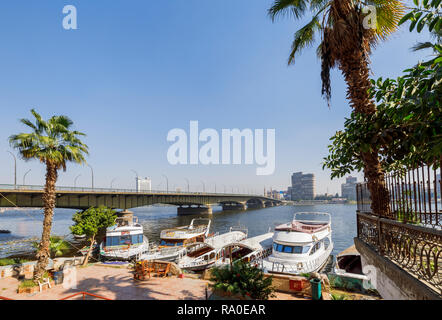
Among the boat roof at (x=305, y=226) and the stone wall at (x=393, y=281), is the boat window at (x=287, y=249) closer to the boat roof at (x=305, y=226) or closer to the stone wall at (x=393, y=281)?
the boat roof at (x=305, y=226)

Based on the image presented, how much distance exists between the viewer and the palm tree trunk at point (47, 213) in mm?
13227

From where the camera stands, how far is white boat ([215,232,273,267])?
20259mm

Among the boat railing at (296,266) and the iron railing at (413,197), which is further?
the boat railing at (296,266)

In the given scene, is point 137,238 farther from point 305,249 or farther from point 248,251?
point 305,249

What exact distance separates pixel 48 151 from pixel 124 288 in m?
9.08

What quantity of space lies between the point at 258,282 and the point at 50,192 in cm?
1286

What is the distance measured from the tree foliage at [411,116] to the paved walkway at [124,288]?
7461 mm

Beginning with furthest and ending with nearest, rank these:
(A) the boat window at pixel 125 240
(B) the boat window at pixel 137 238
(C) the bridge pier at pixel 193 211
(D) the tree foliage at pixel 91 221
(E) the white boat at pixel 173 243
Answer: (C) the bridge pier at pixel 193 211 < (D) the tree foliage at pixel 91 221 < (B) the boat window at pixel 137 238 < (A) the boat window at pixel 125 240 < (E) the white boat at pixel 173 243

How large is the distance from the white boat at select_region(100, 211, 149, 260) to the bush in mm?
18497

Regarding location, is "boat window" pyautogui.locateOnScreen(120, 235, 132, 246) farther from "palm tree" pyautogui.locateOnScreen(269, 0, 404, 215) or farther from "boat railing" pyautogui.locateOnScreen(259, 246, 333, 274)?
"palm tree" pyautogui.locateOnScreen(269, 0, 404, 215)

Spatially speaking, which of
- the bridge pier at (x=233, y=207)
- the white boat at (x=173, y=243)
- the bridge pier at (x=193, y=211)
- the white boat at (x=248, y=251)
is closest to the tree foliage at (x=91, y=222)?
the white boat at (x=173, y=243)
